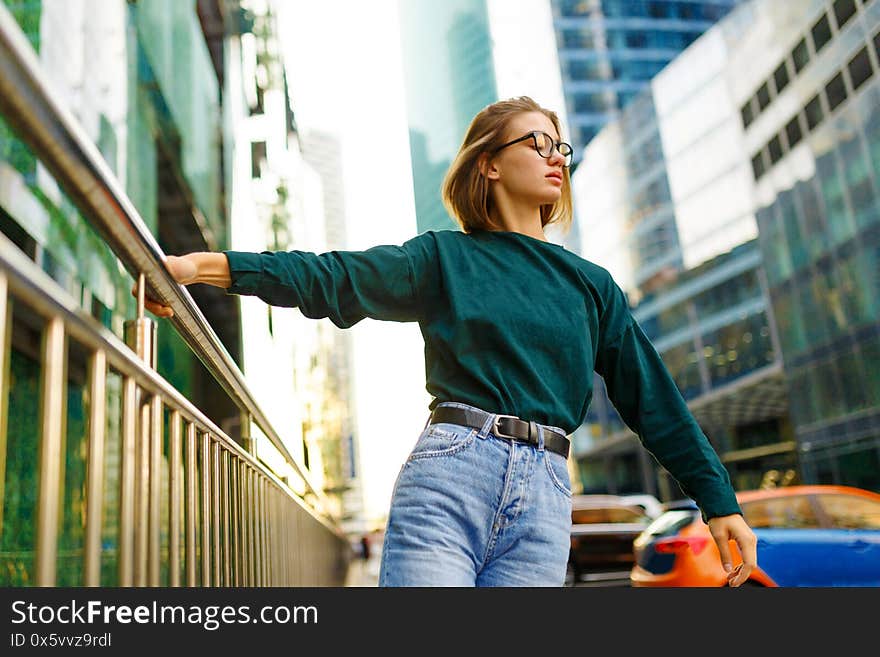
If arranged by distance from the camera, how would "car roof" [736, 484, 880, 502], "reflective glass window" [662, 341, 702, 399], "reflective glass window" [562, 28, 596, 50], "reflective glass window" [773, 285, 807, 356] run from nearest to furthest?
1. "car roof" [736, 484, 880, 502]
2. "reflective glass window" [773, 285, 807, 356]
3. "reflective glass window" [662, 341, 702, 399]
4. "reflective glass window" [562, 28, 596, 50]

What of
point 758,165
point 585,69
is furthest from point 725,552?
point 585,69

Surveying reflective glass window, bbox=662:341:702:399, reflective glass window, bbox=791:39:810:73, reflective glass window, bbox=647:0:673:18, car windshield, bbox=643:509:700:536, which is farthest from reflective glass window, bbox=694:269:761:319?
reflective glass window, bbox=647:0:673:18

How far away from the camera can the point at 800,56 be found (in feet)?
76.7

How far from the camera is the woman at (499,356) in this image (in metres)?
1.68

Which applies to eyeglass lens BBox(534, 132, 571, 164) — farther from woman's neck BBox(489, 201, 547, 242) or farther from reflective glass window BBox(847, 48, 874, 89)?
reflective glass window BBox(847, 48, 874, 89)

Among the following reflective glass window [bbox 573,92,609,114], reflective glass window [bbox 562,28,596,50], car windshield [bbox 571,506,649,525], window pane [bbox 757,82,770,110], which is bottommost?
car windshield [bbox 571,506,649,525]

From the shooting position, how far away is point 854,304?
2075 centimetres

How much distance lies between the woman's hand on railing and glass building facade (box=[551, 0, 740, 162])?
63.6 metres

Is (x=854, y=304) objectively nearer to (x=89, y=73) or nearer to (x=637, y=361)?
(x=89, y=73)

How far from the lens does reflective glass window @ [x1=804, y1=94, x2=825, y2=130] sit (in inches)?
869

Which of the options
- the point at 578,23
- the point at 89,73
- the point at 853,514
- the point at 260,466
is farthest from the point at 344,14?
the point at 578,23

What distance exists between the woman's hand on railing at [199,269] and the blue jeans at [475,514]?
1.59 feet
